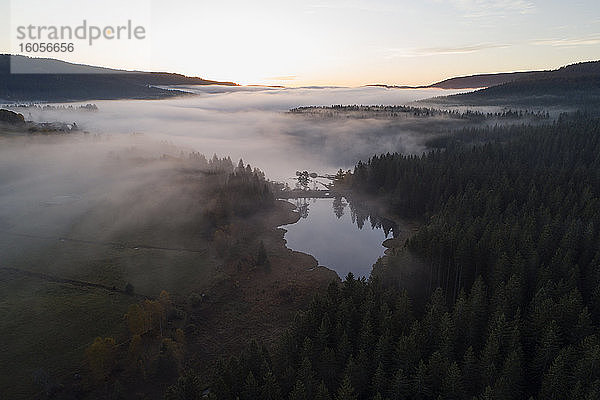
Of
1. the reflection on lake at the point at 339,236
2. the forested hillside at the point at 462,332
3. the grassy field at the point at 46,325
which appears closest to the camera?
the forested hillside at the point at 462,332

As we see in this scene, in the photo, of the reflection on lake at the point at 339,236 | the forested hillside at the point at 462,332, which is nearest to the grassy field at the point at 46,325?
the forested hillside at the point at 462,332

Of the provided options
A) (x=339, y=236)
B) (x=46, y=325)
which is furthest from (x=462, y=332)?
(x=339, y=236)

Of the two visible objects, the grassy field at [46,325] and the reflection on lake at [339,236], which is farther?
the reflection on lake at [339,236]

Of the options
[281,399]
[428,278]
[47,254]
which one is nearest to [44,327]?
[47,254]

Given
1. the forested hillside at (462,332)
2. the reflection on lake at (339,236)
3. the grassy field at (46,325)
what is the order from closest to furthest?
the forested hillside at (462,332) < the grassy field at (46,325) < the reflection on lake at (339,236)

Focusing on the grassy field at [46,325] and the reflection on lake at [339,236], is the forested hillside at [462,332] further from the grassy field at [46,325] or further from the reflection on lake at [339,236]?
the reflection on lake at [339,236]

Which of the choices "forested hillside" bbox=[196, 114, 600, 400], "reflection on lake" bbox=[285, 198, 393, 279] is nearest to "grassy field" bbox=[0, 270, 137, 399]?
"forested hillside" bbox=[196, 114, 600, 400]

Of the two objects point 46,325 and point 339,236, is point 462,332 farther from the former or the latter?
point 339,236

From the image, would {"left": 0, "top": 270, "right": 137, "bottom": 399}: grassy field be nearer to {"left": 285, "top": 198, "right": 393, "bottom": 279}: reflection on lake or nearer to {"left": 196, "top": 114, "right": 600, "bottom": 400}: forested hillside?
{"left": 196, "top": 114, "right": 600, "bottom": 400}: forested hillside

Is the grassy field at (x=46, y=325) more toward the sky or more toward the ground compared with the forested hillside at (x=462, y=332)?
more toward the ground
